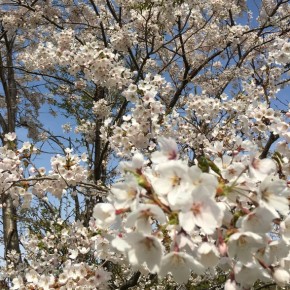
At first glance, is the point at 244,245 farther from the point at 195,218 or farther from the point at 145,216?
the point at 145,216

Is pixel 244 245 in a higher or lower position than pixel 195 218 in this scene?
lower

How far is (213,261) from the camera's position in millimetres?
1576

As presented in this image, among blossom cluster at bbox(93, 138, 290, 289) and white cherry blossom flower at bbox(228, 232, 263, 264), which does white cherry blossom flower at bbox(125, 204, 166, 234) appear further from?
white cherry blossom flower at bbox(228, 232, 263, 264)

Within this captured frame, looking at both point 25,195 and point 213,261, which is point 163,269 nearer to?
point 213,261

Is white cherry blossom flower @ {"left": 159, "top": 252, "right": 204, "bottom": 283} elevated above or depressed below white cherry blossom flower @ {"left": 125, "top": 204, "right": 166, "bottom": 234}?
below

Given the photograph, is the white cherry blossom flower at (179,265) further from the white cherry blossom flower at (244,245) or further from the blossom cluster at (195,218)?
the white cherry blossom flower at (244,245)

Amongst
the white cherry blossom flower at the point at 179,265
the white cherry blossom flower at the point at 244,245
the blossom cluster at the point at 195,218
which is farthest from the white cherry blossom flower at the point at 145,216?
the white cherry blossom flower at the point at 244,245

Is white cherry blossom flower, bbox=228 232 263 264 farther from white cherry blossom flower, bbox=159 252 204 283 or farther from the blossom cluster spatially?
white cherry blossom flower, bbox=159 252 204 283

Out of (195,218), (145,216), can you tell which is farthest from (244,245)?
(145,216)

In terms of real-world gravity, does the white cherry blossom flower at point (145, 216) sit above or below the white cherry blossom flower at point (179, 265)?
above

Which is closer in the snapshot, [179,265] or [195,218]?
[195,218]

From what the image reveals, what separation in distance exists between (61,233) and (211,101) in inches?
113

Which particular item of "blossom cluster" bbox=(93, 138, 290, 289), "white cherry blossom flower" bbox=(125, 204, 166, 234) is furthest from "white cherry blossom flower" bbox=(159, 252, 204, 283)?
"white cherry blossom flower" bbox=(125, 204, 166, 234)

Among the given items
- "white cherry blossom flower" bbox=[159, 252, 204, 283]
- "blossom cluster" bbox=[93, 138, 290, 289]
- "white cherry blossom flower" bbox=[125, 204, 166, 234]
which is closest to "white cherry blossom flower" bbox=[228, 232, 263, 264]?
"blossom cluster" bbox=[93, 138, 290, 289]
